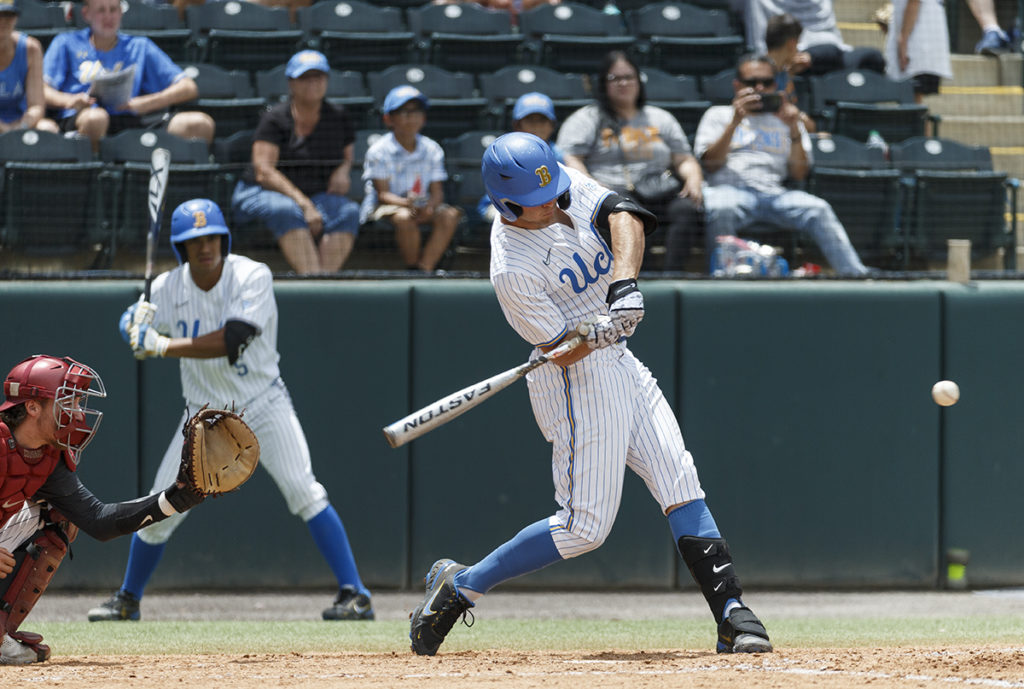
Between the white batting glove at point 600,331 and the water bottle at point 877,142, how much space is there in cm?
425

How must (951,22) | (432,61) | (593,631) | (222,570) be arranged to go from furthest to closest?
(951,22) → (432,61) → (222,570) → (593,631)

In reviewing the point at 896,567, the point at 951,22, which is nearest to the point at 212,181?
the point at 896,567

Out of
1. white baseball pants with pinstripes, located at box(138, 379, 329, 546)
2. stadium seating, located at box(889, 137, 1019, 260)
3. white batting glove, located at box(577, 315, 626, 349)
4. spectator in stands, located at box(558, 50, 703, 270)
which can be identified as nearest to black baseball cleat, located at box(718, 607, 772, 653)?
white batting glove, located at box(577, 315, 626, 349)

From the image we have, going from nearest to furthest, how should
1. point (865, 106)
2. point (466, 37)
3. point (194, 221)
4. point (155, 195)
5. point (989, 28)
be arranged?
point (194, 221) < point (155, 195) < point (865, 106) < point (466, 37) < point (989, 28)

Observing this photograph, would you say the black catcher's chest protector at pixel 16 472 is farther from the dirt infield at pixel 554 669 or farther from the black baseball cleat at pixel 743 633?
the black baseball cleat at pixel 743 633

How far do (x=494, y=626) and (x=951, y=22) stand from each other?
667 cm

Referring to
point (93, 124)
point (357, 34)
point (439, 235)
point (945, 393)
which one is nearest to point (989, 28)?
point (357, 34)

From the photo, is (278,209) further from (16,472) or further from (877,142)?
(877,142)

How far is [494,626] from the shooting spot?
18.6 ft

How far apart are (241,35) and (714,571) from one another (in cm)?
579

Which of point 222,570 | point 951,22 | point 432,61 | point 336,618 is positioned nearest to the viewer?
point 336,618

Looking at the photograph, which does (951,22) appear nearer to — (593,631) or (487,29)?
(487,29)

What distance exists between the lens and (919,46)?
9195mm

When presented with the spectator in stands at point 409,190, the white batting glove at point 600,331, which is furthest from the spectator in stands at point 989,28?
the white batting glove at point 600,331
